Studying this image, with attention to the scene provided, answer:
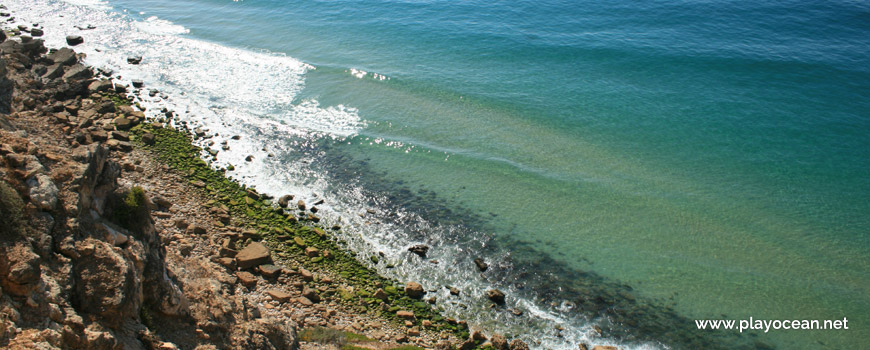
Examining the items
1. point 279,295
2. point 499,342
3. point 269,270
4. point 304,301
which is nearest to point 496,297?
point 499,342

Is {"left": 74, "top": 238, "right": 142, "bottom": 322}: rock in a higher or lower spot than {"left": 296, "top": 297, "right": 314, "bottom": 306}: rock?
higher

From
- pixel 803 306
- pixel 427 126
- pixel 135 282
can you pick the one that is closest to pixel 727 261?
pixel 803 306

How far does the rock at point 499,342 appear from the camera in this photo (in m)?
20.3

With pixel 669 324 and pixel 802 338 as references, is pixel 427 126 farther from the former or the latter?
pixel 802 338

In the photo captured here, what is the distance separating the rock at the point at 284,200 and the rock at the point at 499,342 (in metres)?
13.9

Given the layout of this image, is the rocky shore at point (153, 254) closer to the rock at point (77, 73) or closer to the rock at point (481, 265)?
the rock at point (481, 265)

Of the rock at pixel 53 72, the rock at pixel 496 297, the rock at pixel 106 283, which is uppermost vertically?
the rock at pixel 53 72

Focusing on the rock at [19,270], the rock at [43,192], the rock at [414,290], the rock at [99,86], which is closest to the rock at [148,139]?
the rock at [99,86]

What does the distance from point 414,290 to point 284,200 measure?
32.7 feet

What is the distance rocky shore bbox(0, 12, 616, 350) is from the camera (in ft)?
40.3

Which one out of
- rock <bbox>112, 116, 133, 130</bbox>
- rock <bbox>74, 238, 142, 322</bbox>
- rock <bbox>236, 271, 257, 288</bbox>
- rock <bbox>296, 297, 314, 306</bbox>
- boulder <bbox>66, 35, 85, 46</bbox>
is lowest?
rock <bbox>296, 297, 314, 306</bbox>

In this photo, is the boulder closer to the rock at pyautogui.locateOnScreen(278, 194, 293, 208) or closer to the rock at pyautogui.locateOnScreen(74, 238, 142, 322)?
the rock at pyautogui.locateOnScreen(278, 194, 293, 208)

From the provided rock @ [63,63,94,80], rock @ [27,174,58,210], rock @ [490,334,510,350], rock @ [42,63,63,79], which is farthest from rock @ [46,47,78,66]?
rock @ [490,334,510,350]

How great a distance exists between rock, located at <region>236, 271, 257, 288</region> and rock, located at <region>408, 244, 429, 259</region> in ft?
25.6
